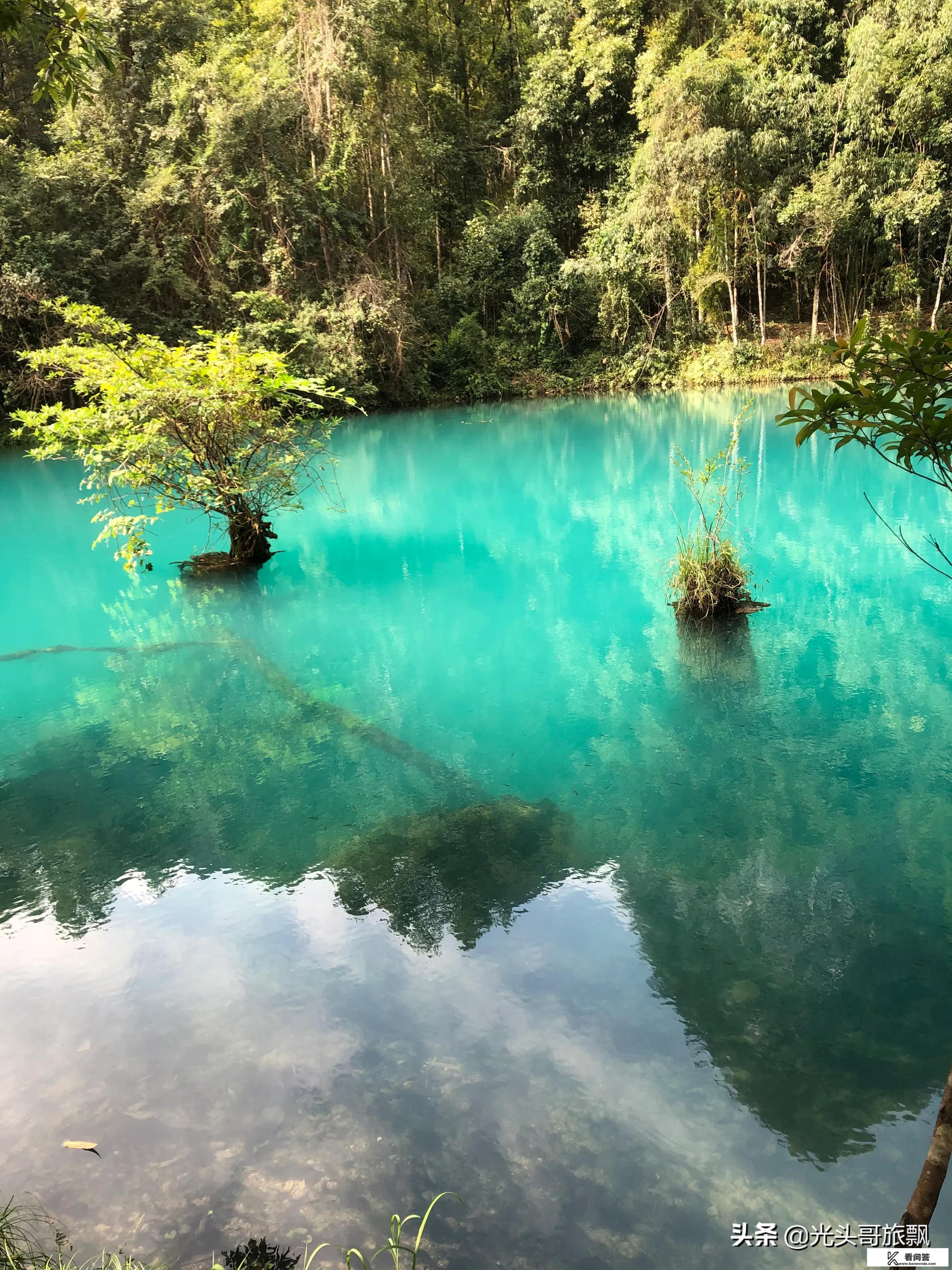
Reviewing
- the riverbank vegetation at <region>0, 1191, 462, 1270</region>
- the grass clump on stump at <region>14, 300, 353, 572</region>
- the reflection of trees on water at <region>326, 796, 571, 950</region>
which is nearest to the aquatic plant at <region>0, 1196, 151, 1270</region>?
the riverbank vegetation at <region>0, 1191, 462, 1270</region>

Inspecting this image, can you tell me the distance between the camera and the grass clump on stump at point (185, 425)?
748cm

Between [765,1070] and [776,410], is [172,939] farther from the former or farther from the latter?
[776,410]

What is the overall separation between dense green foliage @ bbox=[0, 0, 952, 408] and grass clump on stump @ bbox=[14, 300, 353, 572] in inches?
401

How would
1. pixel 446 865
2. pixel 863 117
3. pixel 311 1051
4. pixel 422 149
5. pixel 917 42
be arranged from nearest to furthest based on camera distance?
1. pixel 311 1051
2. pixel 446 865
3. pixel 917 42
4. pixel 863 117
5. pixel 422 149

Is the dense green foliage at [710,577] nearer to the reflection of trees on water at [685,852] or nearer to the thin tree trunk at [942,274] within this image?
the reflection of trees on water at [685,852]

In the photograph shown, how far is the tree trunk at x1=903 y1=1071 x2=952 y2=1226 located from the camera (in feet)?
4.37

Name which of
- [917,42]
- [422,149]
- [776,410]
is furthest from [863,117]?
[422,149]

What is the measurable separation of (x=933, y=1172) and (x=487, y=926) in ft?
6.70

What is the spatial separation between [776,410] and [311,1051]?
1618 cm

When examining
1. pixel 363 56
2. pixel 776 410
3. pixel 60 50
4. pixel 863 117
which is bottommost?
pixel 776 410

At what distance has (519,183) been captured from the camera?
1033 inches

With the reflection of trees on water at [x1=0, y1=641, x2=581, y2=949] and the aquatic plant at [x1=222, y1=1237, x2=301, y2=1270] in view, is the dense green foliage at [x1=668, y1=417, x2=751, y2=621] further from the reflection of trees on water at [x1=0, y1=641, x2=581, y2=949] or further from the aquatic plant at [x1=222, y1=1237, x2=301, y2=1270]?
the aquatic plant at [x1=222, y1=1237, x2=301, y2=1270]

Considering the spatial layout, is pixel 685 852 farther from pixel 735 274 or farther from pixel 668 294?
pixel 668 294

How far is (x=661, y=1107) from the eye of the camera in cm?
240
